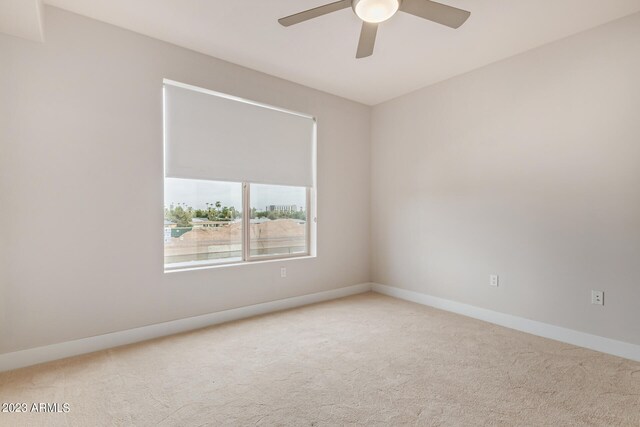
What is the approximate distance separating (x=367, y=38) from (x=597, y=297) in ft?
9.44

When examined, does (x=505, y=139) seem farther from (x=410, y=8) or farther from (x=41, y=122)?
(x=41, y=122)

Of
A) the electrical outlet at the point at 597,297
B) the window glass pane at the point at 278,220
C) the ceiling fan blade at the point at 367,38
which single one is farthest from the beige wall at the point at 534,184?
the ceiling fan blade at the point at 367,38

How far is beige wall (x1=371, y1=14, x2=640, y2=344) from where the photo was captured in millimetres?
2602

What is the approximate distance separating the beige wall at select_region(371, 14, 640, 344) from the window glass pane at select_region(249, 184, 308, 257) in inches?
53.8

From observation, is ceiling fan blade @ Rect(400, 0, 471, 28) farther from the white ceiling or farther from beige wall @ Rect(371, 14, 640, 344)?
beige wall @ Rect(371, 14, 640, 344)

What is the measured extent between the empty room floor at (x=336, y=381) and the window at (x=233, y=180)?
3.13ft

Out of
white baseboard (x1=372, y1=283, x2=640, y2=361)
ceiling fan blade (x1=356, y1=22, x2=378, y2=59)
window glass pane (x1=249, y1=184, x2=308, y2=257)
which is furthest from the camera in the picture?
window glass pane (x1=249, y1=184, x2=308, y2=257)

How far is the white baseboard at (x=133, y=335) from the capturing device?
2.39 metres

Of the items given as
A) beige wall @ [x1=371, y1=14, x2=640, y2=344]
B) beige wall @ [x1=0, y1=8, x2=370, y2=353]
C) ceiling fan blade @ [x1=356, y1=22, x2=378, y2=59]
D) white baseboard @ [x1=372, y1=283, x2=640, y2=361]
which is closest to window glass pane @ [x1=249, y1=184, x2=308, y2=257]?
beige wall @ [x1=0, y1=8, x2=370, y2=353]

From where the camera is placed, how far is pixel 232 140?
3438 mm

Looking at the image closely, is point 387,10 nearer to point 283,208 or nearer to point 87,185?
point 283,208

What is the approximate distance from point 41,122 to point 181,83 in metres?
1.17

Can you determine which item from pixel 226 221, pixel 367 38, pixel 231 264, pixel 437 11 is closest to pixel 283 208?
pixel 226 221

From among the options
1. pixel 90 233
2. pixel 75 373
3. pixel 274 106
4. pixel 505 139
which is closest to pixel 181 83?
pixel 274 106
